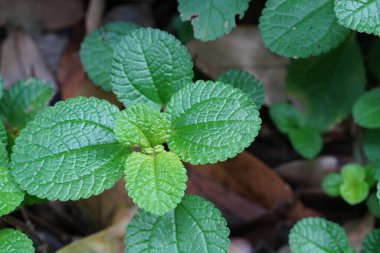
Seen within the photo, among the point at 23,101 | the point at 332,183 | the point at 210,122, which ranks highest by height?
the point at 210,122

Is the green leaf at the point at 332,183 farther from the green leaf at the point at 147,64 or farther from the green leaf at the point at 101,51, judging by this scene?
the green leaf at the point at 101,51

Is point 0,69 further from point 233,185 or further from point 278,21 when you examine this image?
point 278,21

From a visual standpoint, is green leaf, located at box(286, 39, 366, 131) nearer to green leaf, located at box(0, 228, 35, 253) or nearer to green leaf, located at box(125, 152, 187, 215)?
green leaf, located at box(125, 152, 187, 215)

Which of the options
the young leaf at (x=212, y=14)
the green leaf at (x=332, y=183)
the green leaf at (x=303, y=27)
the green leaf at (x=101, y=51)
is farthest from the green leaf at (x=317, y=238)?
the green leaf at (x=101, y=51)

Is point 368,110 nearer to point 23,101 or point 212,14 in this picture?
point 212,14

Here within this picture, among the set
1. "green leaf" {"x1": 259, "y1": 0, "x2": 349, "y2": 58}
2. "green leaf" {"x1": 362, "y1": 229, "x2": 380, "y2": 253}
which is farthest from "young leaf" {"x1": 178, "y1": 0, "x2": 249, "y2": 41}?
"green leaf" {"x1": 362, "y1": 229, "x2": 380, "y2": 253}

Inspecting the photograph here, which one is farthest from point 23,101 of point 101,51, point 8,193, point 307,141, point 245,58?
point 307,141
